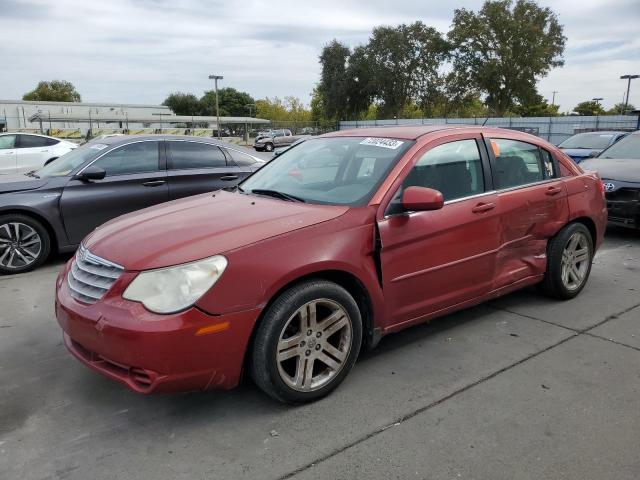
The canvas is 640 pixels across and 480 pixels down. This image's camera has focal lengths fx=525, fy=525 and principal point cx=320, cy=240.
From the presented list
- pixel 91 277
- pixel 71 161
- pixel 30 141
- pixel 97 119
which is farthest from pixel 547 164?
pixel 97 119

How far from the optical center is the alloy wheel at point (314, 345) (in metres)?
2.87

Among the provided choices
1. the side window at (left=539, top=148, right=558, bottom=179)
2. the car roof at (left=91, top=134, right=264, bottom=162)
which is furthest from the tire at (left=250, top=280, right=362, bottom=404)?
the car roof at (left=91, top=134, right=264, bottom=162)

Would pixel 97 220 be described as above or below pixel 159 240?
below

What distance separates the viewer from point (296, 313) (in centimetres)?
285

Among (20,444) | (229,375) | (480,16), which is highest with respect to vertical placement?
(480,16)

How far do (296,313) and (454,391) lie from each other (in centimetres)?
111

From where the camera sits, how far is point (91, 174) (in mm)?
6090

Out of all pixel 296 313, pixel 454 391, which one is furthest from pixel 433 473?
pixel 296 313

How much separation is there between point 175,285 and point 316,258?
2.50 feet

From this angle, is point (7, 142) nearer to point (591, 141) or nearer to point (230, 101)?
point (591, 141)

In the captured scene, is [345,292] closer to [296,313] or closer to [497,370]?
[296,313]

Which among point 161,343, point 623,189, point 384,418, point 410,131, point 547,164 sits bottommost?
point 384,418

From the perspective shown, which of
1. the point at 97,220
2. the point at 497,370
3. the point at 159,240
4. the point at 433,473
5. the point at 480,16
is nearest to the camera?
the point at 433,473

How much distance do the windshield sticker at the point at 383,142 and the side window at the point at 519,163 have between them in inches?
36.1
